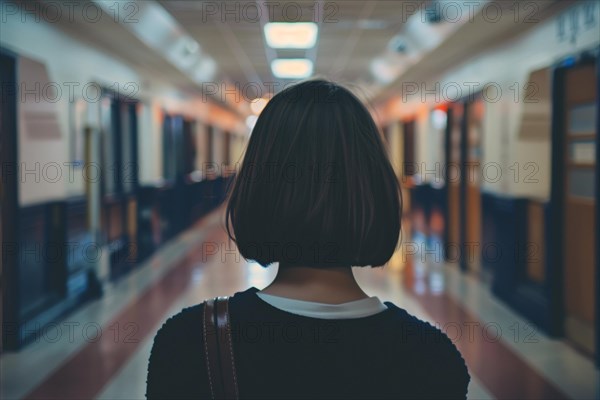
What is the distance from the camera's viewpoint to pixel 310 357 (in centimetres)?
97

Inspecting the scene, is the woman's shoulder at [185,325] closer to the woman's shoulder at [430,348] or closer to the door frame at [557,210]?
the woman's shoulder at [430,348]

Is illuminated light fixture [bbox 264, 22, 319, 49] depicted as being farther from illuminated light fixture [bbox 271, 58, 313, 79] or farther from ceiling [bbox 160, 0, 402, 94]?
illuminated light fixture [bbox 271, 58, 313, 79]

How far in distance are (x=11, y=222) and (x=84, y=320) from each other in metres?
1.28

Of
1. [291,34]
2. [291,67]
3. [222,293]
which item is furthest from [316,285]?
[291,67]

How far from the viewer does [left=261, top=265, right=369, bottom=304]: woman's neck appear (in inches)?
41.1

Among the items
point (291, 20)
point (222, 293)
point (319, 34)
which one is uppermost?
point (319, 34)

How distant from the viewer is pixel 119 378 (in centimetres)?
451

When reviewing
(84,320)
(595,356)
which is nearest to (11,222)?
(84,320)

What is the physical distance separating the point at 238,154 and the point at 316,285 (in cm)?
420

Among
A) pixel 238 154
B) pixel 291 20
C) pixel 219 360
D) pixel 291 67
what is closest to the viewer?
pixel 219 360

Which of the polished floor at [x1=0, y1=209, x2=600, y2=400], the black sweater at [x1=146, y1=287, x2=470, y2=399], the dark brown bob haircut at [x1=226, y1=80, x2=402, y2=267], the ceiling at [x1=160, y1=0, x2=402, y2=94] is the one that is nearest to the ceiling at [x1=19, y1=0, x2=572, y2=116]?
the ceiling at [x1=160, y1=0, x2=402, y2=94]

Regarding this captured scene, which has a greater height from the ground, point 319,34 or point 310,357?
point 319,34

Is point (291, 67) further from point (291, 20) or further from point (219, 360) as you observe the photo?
point (219, 360)

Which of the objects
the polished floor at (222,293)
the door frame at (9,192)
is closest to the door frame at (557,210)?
the polished floor at (222,293)
